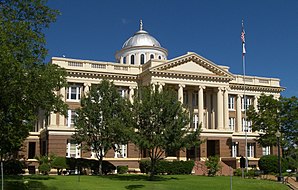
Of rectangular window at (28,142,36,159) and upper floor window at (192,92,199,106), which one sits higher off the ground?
upper floor window at (192,92,199,106)

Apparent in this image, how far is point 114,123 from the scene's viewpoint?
39.8m

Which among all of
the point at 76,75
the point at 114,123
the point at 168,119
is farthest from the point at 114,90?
the point at 76,75

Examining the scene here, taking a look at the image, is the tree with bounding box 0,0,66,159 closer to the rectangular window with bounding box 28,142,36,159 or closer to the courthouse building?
the courthouse building

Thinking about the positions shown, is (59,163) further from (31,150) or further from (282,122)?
(282,122)

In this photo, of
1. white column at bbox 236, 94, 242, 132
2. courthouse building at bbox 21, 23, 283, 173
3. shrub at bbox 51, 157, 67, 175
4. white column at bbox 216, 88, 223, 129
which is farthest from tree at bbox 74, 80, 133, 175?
white column at bbox 236, 94, 242, 132

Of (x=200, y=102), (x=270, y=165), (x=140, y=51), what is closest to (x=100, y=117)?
(x=200, y=102)

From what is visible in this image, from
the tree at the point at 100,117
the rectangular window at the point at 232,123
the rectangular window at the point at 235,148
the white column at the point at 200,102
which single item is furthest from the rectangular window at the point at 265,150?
the tree at the point at 100,117

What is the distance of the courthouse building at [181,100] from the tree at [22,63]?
26.8 meters

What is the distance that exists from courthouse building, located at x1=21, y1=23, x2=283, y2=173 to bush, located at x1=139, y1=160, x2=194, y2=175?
193 inches

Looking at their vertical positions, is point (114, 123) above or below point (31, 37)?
below

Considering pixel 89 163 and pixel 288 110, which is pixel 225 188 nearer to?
pixel 89 163

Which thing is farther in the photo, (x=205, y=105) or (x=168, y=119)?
(x=205, y=105)

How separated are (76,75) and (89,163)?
12.8 metres

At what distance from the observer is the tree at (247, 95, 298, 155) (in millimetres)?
51438
